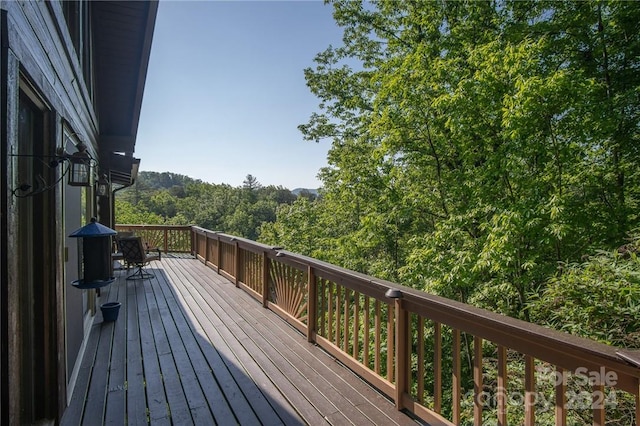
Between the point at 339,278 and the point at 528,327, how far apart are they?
1.75 meters

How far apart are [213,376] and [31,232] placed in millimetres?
1744

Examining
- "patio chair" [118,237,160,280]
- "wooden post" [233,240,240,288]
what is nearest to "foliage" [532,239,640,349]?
"wooden post" [233,240,240,288]

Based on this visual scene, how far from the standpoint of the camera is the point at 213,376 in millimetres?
2906

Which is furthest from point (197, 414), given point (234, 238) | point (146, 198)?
point (146, 198)

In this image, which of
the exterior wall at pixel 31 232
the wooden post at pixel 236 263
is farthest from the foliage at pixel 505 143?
the exterior wall at pixel 31 232

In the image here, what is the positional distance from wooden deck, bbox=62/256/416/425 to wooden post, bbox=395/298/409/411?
157 millimetres

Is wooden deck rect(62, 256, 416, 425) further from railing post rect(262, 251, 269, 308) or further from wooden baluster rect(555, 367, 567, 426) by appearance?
wooden baluster rect(555, 367, 567, 426)

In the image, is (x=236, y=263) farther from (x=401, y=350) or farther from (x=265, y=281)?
(x=401, y=350)

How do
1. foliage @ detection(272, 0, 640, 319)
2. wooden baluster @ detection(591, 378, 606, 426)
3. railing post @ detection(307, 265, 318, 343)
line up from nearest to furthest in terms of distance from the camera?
1. wooden baluster @ detection(591, 378, 606, 426)
2. railing post @ detection(307, 265, 318, 343)
3. foliage @ detection(272, 0, 640, 319)

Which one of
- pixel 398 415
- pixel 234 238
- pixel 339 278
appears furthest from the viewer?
pixel 234 238

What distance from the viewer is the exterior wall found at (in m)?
1.39

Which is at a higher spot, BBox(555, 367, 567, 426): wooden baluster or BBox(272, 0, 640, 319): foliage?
BBox(272, 0, 640, 319): foliage

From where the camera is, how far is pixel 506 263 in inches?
221

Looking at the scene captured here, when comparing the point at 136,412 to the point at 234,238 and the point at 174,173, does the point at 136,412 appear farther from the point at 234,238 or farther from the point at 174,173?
the point at 174,173
